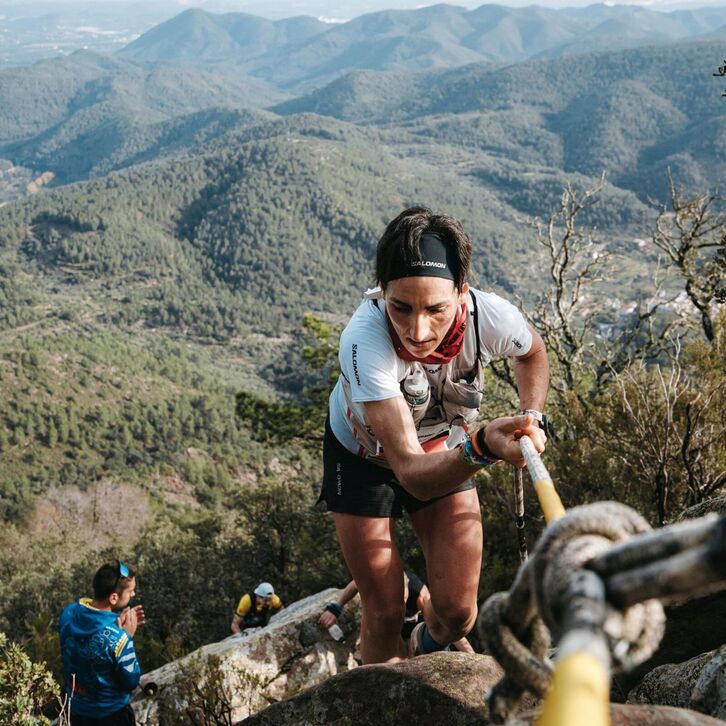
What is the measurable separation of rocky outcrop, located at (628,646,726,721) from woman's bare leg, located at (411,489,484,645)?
3.09 feet

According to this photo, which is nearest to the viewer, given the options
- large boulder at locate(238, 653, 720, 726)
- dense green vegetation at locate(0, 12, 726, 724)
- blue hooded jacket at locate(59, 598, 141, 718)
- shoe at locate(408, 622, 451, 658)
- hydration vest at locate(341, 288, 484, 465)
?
large boulder at locate(238, 653, 720, 726)

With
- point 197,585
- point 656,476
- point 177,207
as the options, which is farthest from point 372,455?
point 177,207

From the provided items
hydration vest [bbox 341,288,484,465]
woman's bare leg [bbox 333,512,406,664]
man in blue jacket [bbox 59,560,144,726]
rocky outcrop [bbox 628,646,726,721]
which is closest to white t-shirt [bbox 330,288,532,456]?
hydration vest [bbox 341,288,484,465]

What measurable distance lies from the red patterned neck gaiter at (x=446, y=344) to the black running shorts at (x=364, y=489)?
0.89m

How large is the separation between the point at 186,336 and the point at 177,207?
236ft

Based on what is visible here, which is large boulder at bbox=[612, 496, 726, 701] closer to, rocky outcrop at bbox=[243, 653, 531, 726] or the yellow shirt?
rocky outcrop at bbox=[243, 653, 531, 726]

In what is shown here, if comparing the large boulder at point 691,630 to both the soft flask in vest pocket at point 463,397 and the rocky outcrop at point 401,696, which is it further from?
the soft flask in vest pocket at point 463,397

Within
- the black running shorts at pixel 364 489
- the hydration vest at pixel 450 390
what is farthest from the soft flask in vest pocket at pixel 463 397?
the black running shorts at pixel 364 489

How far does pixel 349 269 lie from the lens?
557 feet

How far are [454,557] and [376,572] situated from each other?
0.45m

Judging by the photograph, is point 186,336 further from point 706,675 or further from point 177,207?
point 706,675

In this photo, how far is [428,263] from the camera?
284 cm

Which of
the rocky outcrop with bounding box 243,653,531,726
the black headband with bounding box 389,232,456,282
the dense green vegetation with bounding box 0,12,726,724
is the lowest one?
the dense green vegetation with bounding box 0,12,726,724

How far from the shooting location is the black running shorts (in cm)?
371
